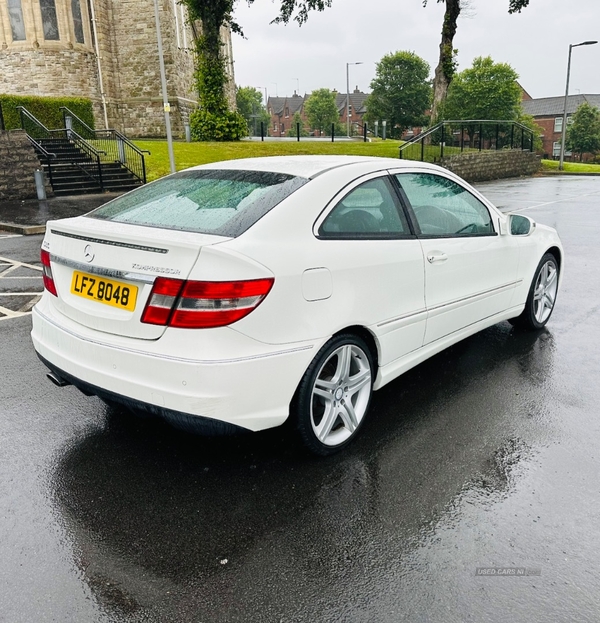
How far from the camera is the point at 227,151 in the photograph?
25.1m

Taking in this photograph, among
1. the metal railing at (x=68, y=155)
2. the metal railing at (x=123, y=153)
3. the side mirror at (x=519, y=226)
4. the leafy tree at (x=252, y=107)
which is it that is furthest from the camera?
the leafy tree at (x=252, y=107)

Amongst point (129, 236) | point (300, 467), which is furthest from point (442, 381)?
point (129, 236)

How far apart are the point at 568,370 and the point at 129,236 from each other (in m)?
3.40

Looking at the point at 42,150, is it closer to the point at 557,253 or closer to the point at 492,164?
the point at 557,253

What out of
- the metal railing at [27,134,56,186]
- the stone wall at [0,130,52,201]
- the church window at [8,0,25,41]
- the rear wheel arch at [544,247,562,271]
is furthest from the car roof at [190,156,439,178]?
the church window at [8,0,25,41]

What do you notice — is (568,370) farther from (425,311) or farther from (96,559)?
(96,559)

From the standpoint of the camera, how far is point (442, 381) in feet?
14.4

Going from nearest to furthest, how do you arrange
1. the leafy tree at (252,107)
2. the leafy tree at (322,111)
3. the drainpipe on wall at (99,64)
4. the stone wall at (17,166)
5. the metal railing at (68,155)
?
the stone wall at (17,166)
the metal railing at (68,155)
the drainpipe on wall at (99,64)
the leafy tree at (252,107)
the leafy tree at (322,111)

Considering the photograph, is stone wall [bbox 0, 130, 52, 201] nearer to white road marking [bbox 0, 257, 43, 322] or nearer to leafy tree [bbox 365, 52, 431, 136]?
white road marking [bbox 0, 257, 43, 322]

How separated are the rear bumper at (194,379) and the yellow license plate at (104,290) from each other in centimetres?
18

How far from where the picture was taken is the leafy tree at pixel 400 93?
7956cm

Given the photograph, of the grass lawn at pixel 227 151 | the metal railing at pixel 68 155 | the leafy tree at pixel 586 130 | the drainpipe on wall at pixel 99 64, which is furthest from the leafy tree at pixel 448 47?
the leafy tree at pixel 586 130

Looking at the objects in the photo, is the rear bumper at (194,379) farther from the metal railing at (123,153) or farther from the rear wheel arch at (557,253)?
the metal railing at (123,153)

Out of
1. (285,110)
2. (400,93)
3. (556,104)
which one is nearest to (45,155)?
(400,93)
